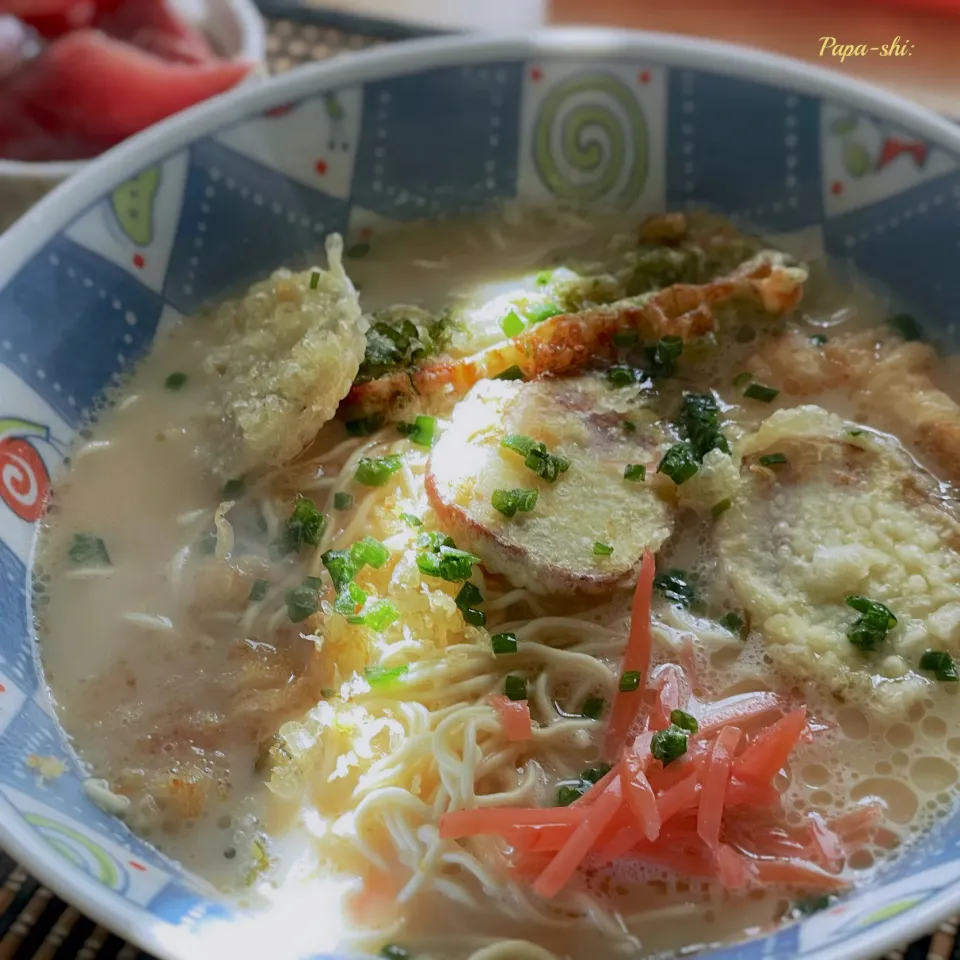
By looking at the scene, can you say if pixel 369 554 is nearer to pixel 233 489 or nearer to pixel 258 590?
pixel 258 590

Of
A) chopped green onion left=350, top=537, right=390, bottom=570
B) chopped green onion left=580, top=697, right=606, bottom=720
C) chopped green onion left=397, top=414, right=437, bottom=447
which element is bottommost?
chopped green onion left=580, top=697, right=606, bottom=720

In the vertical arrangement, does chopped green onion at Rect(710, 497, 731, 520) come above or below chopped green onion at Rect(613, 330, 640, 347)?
below

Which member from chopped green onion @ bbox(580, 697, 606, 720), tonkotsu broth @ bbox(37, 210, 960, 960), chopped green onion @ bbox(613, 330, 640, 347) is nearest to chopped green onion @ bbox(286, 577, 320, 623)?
tonkotsu broth @ bbox(37, 210, 960, 960)

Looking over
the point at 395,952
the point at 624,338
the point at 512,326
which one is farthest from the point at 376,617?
the point at 624,338

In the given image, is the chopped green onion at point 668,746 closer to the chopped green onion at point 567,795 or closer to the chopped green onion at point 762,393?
the chopped green onion at point 567,795

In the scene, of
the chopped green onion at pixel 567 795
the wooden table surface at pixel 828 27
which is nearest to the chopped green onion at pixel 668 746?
the chopped green onion at pixel 567 795

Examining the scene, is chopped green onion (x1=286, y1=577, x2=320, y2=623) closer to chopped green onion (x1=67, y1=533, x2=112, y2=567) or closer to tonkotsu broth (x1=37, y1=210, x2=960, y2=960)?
tonkotsu broth (x1=37, y1=210, x2=960, y2=960)
